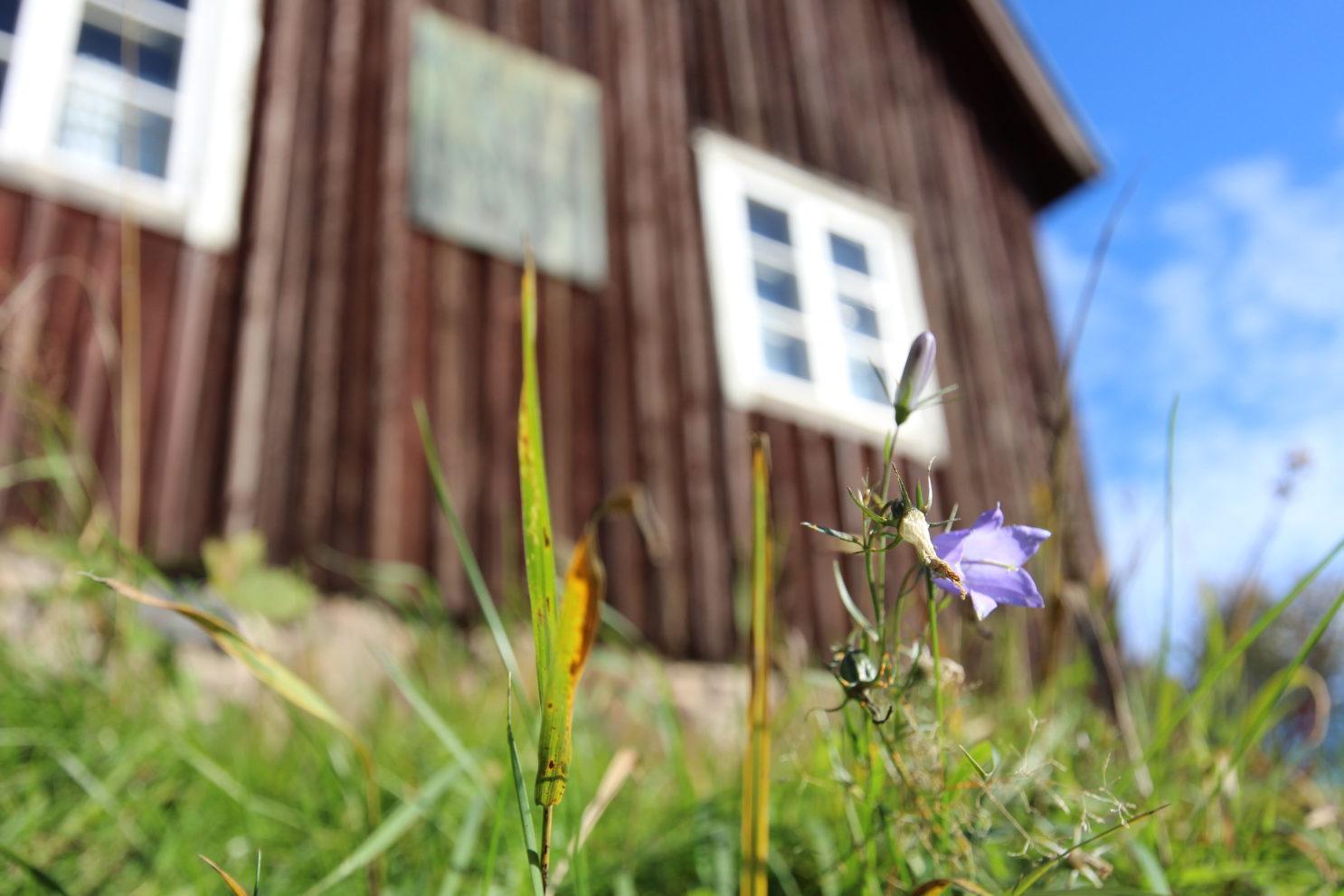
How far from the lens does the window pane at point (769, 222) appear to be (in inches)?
225

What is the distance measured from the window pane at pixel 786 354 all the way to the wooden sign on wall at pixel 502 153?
0.99 m

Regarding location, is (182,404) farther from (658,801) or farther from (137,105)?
(658,801)

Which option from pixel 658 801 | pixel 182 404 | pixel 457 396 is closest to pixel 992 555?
pixel 658 801

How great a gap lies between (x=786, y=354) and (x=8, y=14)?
137 inches

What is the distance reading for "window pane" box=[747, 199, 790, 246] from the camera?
5.71 m

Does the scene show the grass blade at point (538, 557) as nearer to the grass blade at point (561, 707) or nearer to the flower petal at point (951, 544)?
the grass blade at point (561, 707)

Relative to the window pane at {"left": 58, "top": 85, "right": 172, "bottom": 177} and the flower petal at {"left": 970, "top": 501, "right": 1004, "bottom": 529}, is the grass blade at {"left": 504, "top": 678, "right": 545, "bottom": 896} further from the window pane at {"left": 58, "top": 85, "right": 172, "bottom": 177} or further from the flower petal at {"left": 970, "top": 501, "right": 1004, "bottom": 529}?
the window pane at {"left": 58, "top": 85, "right": 172, "bottom": 177}

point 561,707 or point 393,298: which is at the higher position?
point 393,298

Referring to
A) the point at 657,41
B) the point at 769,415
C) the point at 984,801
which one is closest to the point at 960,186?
the point at 657,41

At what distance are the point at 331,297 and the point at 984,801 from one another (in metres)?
3.59

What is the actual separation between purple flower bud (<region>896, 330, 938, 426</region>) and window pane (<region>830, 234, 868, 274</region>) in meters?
5.39

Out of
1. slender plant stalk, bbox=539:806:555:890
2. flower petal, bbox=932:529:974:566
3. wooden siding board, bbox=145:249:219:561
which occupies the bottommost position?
slender plant stalk, bbox=539:806:555:890

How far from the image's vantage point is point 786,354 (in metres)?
5.42

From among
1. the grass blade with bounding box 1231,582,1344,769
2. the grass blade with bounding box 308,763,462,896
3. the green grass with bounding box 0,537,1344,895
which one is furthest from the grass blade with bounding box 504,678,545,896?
the grass blade with bounding box 1231,582,1344,769
